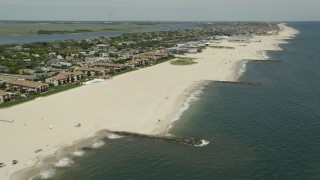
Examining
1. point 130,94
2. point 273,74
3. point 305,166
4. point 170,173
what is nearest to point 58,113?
point 130,94

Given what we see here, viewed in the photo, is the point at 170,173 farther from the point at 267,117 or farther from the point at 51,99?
the point at 51,99

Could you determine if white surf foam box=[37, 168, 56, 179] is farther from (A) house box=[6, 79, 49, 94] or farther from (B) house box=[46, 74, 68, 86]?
(B) house box=[46, 74, 68, 86]

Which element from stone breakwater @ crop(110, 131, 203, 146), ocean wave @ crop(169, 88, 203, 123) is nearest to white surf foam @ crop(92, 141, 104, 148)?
stone breakwater @ crop(110, 131, 203, 146)

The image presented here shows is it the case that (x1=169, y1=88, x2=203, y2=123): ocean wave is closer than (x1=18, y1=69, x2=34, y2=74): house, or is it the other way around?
(x1=169, y1=88, x2=203, y2=123): ocean wave

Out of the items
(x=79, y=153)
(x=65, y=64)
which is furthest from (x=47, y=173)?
(x=65, y=64)

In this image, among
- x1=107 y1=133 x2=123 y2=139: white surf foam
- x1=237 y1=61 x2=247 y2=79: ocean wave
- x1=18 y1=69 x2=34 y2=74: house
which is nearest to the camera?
x1=107 y1=133 x2=123 y2=139: white surf foam

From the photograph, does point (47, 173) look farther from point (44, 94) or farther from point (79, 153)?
point (44, 94)

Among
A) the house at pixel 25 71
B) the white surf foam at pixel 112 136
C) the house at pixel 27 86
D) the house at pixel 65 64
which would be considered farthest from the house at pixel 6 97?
the house at pixel 65 64
